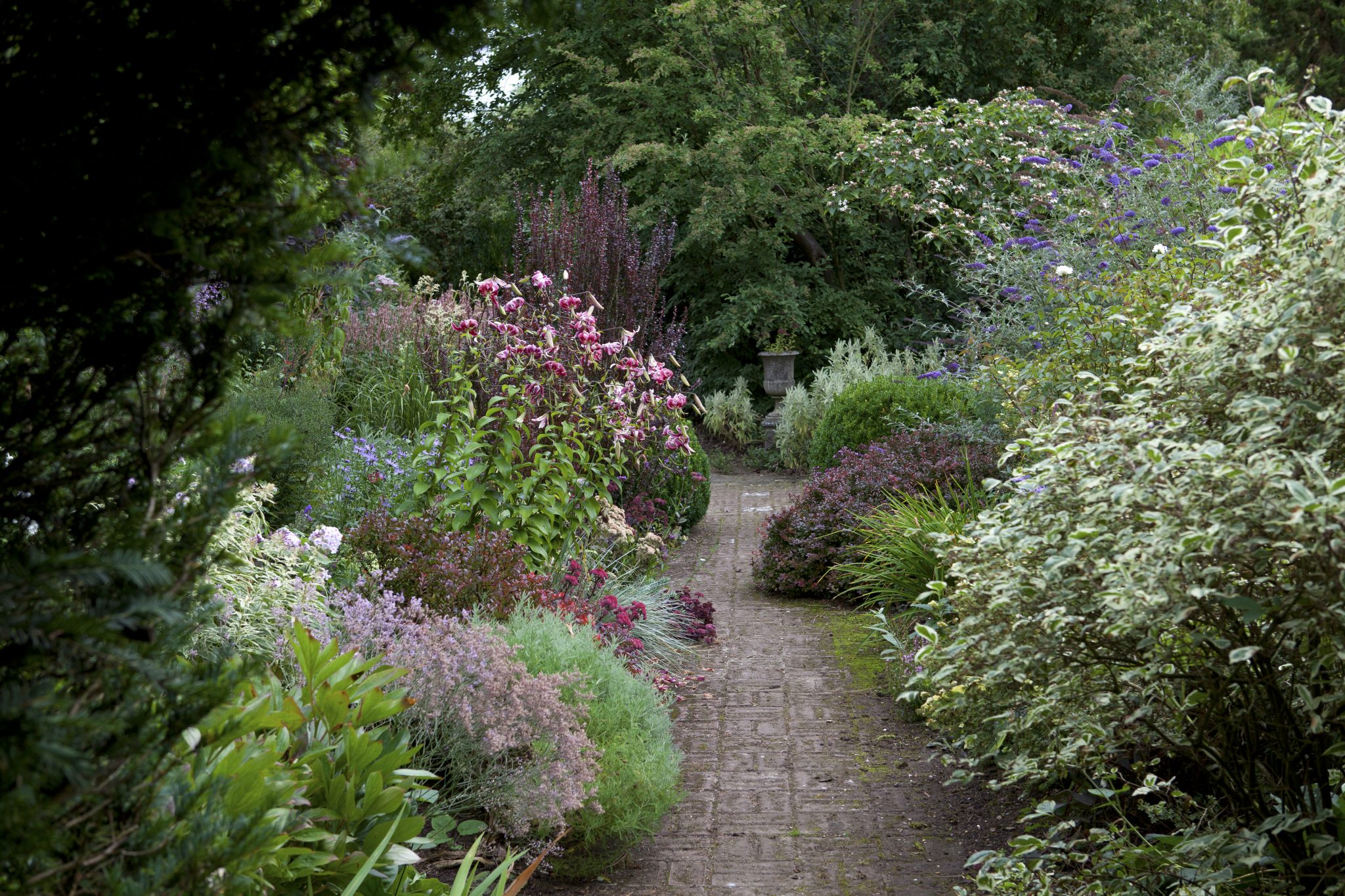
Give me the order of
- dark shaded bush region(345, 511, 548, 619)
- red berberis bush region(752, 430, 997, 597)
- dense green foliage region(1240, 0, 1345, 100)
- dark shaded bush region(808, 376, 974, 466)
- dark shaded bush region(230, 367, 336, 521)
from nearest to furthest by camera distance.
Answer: dark shaded bush region(345, 511, 548, 619) < dark shaded bush region(230, 367, 336, 521) < red berberis bush region(752, 430, 997, 597) < dark shaded bush region(808, 376, 974, 466) < dense green foliage region(1240, 0, 1345, 100)

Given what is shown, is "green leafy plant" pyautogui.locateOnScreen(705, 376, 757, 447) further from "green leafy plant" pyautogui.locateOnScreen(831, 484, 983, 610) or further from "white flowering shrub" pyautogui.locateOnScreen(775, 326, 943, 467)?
"green leafy plant" pyautogui.locateOnScreen(831, 484, 983, 610)

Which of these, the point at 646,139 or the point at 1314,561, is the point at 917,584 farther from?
the point at 646,139

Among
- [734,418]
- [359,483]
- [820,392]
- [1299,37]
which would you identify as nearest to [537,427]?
[359,483]

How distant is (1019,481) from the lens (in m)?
3.52

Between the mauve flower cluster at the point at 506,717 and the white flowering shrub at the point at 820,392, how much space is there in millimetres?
9005

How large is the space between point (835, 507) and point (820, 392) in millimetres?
5660

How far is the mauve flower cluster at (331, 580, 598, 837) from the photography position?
Answer: 11.4 feet

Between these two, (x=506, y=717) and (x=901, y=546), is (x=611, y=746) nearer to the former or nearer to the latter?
(x=506, y=717)

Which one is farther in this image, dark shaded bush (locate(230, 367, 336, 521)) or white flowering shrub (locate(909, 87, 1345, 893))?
dark shaded bush (locate(230, 367, 336, 521))

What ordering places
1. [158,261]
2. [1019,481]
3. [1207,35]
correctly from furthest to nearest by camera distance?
[1207,35], [1019,481], [158,261]

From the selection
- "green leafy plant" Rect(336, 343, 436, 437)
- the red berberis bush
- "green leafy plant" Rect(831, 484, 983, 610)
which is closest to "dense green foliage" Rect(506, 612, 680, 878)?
"green leafy plant" Rect(831, 484, 983, 610)

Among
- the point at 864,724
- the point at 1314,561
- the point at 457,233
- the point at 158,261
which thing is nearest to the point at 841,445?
the point at 864,724

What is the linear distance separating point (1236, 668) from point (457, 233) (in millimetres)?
18471

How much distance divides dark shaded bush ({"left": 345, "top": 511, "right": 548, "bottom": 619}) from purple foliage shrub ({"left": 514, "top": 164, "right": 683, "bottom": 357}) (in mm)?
4249
